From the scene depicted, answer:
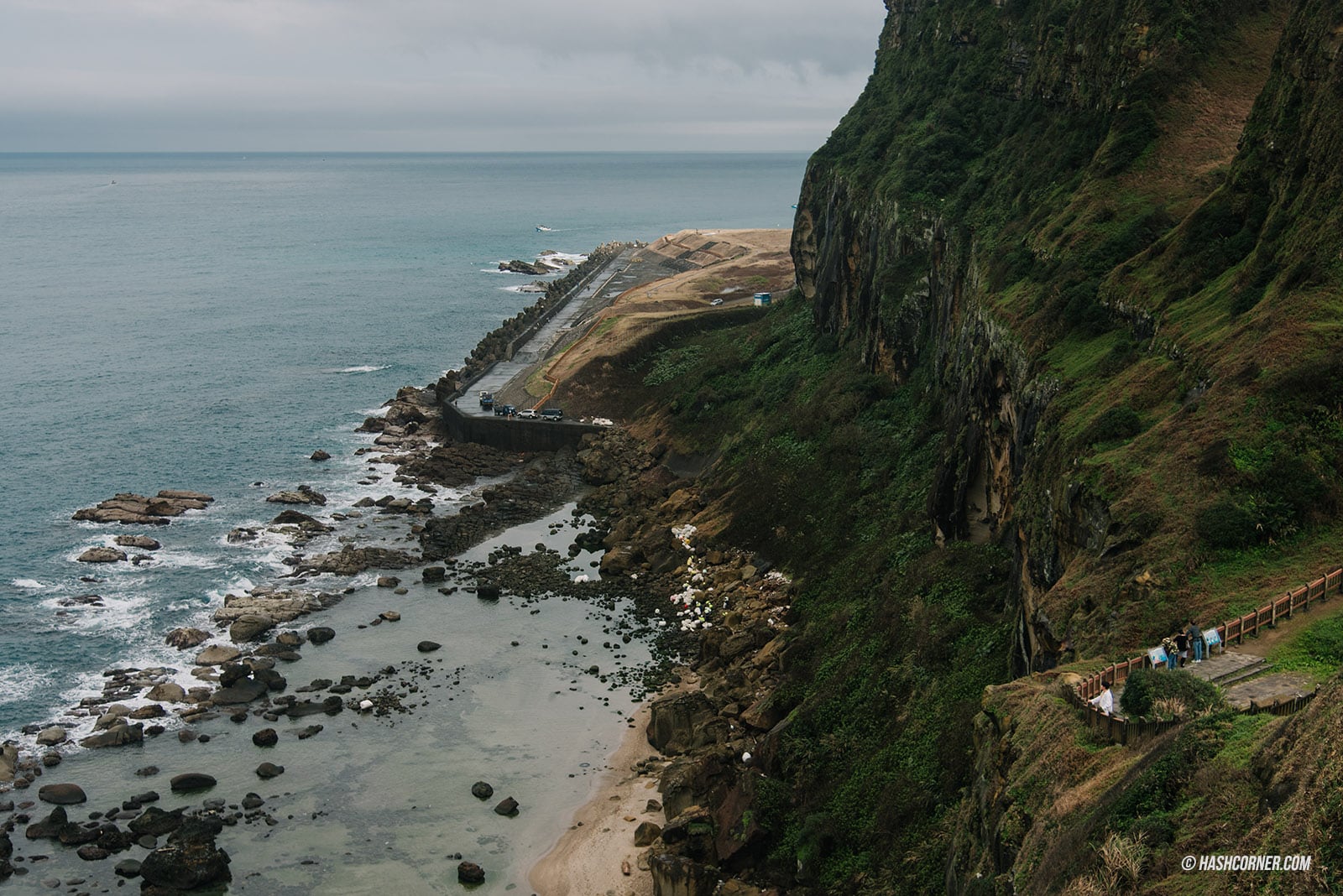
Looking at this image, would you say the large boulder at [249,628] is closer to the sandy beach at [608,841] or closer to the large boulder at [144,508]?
the large boulder at [144,508]

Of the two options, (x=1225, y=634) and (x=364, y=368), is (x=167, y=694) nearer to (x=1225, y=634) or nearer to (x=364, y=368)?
(x=1225, y=634)

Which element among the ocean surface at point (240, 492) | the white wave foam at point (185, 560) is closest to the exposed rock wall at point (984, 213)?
the ocean surface at point (240, 492)

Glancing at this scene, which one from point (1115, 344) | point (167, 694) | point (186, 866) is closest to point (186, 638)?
point (167, 694)

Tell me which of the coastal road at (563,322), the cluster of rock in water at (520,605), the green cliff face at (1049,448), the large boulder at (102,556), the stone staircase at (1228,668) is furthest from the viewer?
the coastal road at (563,322)

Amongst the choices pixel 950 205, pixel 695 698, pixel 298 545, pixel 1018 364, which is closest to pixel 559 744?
pixel 695 698

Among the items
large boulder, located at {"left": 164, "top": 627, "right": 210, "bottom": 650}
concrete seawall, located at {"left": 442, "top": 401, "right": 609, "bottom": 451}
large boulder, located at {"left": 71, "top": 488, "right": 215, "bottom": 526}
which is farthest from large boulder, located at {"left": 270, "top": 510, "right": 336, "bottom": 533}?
concrete seawall, located at {"left": 442, "top": 401, "right": 609, "bottom": 451}

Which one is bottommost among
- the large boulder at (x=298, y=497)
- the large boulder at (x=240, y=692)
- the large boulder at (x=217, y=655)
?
the large boulder at (x=240, y=692)
